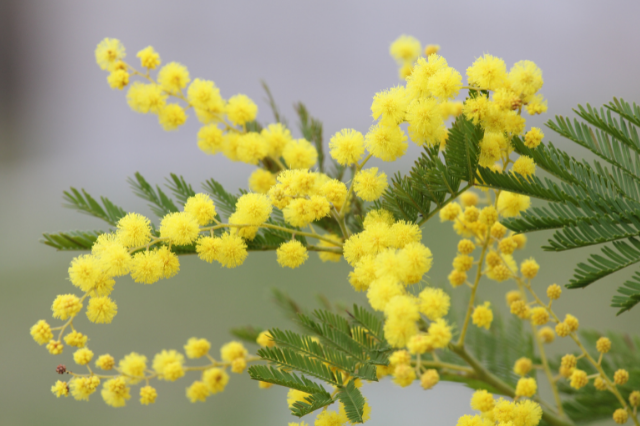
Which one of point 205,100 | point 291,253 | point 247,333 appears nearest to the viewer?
point 291,253

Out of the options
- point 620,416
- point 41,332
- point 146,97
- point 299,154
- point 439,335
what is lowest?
point 620,416

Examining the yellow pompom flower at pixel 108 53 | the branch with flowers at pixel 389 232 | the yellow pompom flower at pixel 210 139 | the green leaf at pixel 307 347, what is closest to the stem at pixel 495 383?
the branch with flowers at pixel 389 232

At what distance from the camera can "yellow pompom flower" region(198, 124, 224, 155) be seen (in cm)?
50

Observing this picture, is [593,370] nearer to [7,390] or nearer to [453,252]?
[453,252]

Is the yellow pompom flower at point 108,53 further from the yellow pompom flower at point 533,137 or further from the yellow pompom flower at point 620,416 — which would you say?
the yellow pompom flower at point 620,416

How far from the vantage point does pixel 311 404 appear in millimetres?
326

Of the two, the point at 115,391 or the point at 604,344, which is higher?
the point at 115,391

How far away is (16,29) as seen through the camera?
1.90 meters

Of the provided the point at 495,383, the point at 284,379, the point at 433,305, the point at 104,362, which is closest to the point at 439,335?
the point at 433,305

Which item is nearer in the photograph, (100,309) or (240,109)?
(100,309)

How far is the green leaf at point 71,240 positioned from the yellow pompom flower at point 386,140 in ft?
0.89

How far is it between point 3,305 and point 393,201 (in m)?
1.44

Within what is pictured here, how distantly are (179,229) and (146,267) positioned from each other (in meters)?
0.04

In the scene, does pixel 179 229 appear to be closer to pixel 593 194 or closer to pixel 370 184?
pixel 370 184
